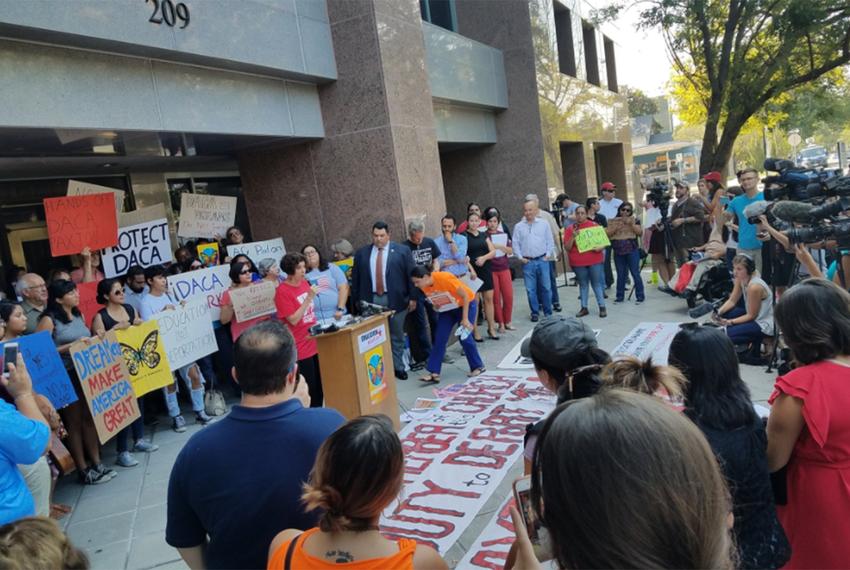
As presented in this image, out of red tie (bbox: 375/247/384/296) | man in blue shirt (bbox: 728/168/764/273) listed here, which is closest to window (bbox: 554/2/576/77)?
man in blue shirt (bbox: 728/168/764/273)

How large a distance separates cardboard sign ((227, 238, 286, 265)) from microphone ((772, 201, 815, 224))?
18.7 ft

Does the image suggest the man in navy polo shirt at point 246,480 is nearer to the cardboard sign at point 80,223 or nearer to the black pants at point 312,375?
Answer: the black pants at point 312,375

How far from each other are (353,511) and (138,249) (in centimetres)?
640

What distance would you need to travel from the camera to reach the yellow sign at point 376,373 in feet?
17.1

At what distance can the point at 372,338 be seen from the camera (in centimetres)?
534

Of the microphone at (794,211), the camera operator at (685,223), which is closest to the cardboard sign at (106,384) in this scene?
the microphone at (794,211)

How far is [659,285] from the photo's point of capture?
10914 millimetres

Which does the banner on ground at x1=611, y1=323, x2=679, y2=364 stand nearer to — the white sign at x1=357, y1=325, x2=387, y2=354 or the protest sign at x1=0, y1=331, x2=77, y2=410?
the white sign at x1=357, y1=325, x2=387, y2=354

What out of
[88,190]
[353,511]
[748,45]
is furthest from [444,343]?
[748,45]

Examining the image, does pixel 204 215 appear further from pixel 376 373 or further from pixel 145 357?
pixel 376 373

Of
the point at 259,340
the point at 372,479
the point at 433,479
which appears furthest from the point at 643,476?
the point at 433,479

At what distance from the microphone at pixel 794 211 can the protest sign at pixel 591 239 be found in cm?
450

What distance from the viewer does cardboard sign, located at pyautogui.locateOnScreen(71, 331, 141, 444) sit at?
5.00 m

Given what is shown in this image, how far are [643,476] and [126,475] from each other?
5449mm
